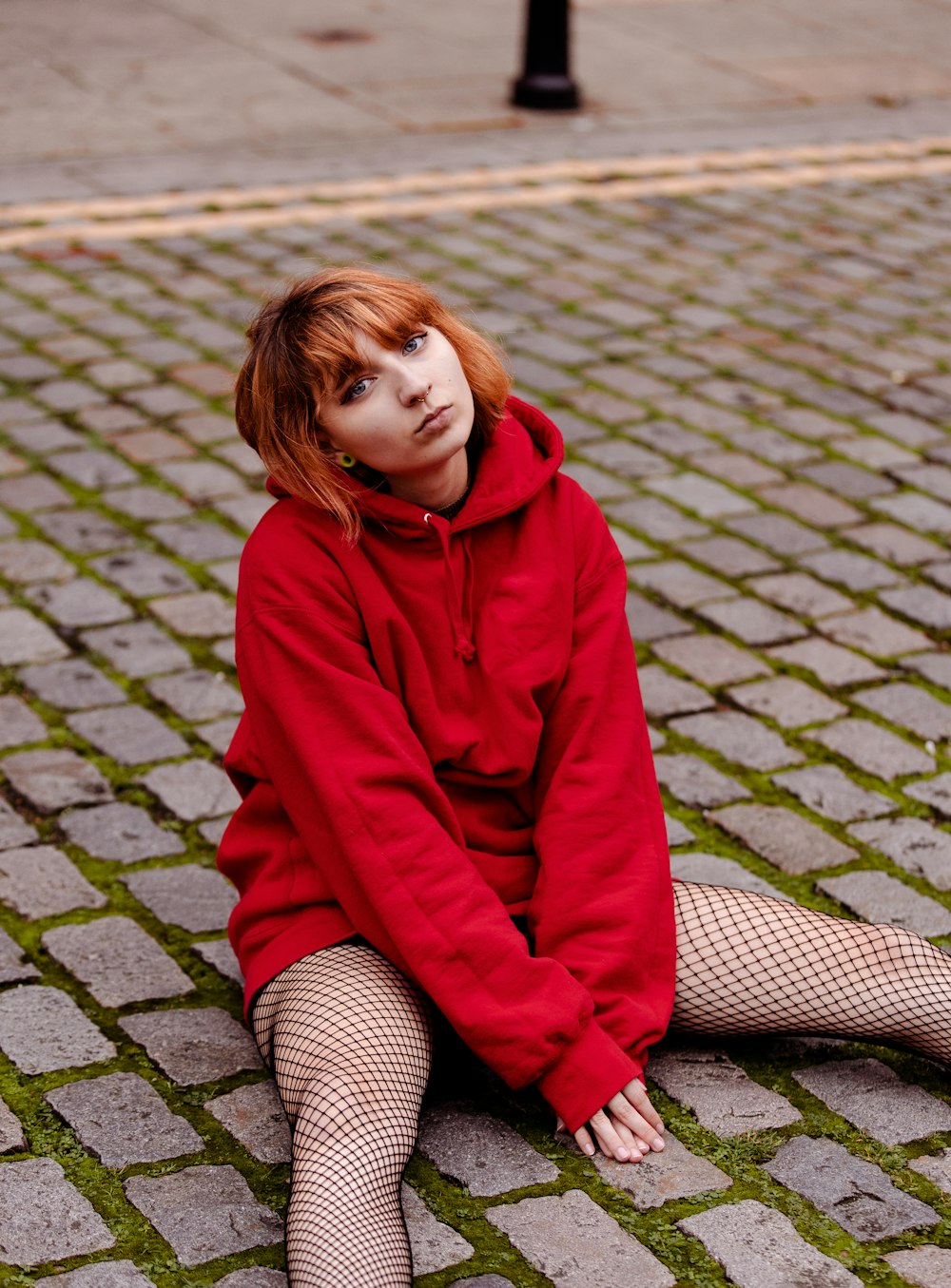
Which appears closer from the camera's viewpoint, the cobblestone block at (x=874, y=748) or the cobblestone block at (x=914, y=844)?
the cobblestone block at (x=914, y=844)

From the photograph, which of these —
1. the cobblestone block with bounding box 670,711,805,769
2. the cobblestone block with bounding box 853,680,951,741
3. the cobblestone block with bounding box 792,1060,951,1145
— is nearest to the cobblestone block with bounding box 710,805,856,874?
the cobblestone block with bounding box 670,711,805,769

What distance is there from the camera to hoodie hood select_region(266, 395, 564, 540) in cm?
278

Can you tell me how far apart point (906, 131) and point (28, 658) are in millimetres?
6833

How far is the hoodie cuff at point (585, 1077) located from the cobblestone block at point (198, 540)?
2.40m

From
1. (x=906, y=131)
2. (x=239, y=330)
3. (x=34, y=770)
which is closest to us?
(x=34, y=770)

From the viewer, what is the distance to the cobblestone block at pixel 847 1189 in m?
2.54

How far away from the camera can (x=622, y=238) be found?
295 inches

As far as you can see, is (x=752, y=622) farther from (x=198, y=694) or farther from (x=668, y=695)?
(x=198, y=694)

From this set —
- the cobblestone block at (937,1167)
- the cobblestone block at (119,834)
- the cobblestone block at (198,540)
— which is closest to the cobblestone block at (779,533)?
the cobblestone block at (198,540)

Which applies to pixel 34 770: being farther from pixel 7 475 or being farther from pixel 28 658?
pixel 7 475

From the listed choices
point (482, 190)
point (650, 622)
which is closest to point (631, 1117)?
point (650, 622)

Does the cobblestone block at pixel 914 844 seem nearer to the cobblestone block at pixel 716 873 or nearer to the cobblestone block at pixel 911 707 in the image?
the cobblestone block at pixel 716 873

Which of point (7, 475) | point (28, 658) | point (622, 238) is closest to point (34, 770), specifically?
point (28, 658)

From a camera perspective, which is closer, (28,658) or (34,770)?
(34,770)
